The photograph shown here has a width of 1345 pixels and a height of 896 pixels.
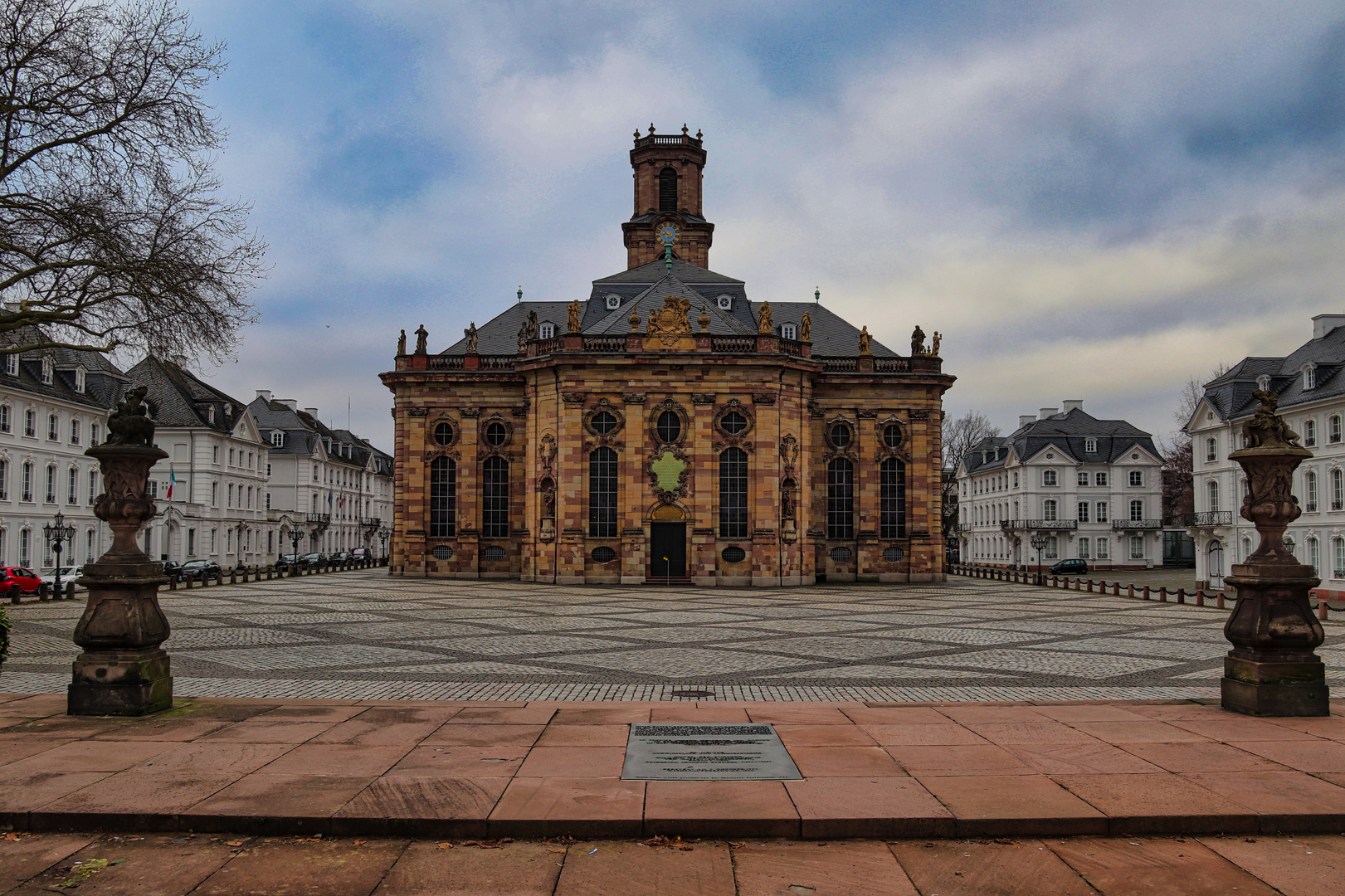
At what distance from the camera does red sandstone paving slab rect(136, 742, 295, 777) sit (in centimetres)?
830

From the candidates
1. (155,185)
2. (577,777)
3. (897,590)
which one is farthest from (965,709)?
(897,590)

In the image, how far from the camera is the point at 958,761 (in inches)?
344

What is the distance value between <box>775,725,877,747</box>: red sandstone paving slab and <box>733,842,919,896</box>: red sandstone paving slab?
2628mm

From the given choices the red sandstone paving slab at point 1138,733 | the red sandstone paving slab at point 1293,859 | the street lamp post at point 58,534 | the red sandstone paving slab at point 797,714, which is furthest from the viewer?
the street lamp post at point 58,534

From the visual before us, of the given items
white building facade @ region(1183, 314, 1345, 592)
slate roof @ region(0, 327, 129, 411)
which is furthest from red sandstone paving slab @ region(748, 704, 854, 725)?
slate roof @ region(0, 327, 129, 411)

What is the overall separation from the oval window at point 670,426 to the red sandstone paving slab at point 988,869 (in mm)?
38162

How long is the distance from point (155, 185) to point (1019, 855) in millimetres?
20504

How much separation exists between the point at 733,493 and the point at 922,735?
115ft

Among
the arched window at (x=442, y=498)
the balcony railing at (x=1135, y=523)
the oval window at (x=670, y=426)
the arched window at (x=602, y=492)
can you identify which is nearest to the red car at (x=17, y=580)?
the arched window at (x=442, y=498)

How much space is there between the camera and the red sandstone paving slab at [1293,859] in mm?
6094

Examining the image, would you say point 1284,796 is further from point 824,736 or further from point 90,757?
point 90,757

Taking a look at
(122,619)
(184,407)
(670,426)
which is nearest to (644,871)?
(122,619)

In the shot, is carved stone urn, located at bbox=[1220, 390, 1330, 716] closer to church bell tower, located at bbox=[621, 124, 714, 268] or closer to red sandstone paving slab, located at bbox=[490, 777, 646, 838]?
red sandstone paving slab, located at bbox=[490, 777, 646, 838]

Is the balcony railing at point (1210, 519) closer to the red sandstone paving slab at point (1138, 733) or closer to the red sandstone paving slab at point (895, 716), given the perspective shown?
the red sandstone paving slab at point (1138, 733)
